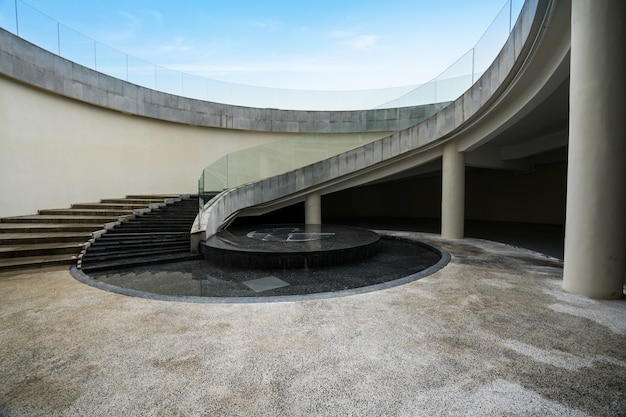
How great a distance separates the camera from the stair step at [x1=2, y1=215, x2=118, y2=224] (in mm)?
8945

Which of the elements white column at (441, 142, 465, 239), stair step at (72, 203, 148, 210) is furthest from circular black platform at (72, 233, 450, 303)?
stair step at (72, 203, 148, 210)

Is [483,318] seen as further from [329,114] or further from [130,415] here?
[329,114]

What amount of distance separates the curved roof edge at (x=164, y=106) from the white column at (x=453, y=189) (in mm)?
4096

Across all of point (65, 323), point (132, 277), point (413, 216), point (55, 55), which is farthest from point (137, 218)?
point (413, 216)

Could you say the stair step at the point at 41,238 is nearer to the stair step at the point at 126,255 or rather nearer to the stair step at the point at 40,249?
the stair step at the point at 40,249

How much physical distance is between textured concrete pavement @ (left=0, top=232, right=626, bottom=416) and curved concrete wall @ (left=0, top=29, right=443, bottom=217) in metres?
7.58

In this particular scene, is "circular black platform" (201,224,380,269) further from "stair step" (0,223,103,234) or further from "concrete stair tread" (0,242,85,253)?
"stair step" (0,223,103,234)

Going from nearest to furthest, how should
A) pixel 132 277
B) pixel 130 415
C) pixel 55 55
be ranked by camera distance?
pixel 130 415
pixel 132 277
pixel 55 55

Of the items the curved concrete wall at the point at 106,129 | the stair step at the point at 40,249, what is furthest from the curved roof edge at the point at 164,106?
the stair step at the point at 40,249

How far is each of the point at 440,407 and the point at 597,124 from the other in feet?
15.1

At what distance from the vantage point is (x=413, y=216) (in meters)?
22.0

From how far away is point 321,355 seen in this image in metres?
2.94

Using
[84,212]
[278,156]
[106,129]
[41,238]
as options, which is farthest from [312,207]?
[41,238]

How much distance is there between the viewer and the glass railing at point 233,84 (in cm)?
930
